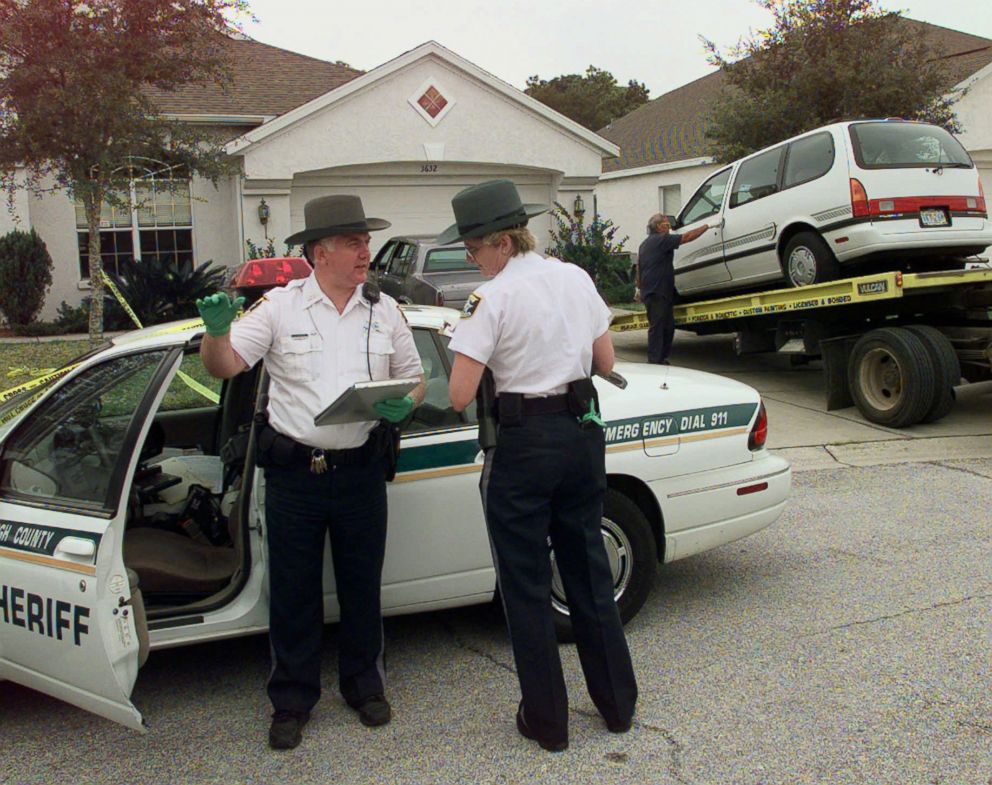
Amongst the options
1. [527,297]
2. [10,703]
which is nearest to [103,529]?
[10,703]

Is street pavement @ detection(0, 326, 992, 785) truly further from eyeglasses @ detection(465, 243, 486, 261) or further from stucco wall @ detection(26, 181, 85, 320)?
stucco wall @ detection(26, 181, 85, 320)

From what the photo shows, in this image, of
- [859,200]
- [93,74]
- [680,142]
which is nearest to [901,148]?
[859,200]

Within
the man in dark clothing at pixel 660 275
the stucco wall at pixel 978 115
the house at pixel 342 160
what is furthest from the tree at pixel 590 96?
the man in dark clothing at pixel 660 275

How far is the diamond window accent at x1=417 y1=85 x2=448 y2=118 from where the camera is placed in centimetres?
1723

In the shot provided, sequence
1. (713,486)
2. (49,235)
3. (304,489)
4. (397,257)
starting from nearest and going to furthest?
(304,489)
(713,486)
(397,257)
(49,235)

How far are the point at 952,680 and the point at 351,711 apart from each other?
7.43 feet

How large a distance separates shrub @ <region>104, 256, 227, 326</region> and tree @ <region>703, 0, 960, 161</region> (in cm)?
898

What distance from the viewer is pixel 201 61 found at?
1224 cm

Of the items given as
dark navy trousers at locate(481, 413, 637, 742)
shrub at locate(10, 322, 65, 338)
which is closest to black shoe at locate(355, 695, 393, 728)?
dark navy trousers at locate(481, 413, 637, 742)

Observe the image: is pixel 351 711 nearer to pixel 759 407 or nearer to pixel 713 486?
pixel 713 486

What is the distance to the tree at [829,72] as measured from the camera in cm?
1552

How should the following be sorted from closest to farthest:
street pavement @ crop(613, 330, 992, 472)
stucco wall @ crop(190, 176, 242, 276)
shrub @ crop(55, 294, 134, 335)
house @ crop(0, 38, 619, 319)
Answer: street pavement @ crop(613, 330, 992, 472) < shrub @ crop(55, 294, 134, 335) < house @ crop(0, 38, 619, 319) < stucco wall @ crop(190, 176, 242, 276)

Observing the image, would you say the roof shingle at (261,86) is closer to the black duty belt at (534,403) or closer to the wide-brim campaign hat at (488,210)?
the wide-brim campaign hat at (488,210)

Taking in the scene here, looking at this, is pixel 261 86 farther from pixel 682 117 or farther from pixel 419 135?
pixel 682 117
